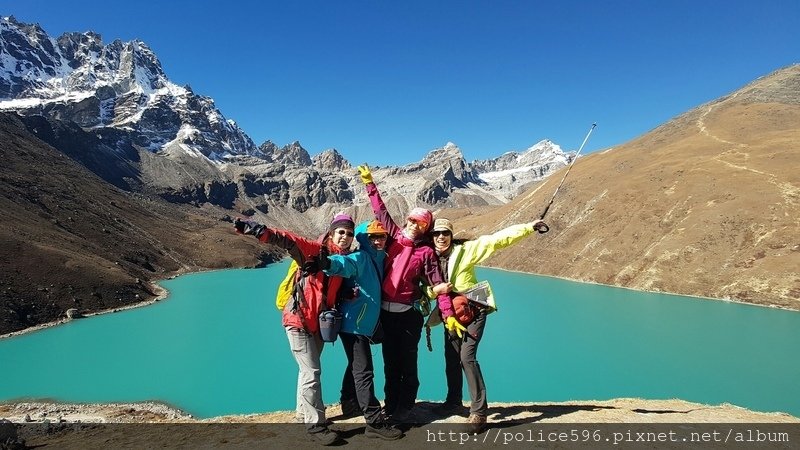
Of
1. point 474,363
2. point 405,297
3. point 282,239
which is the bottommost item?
point 474,363

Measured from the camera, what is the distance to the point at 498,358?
29219 millimetres

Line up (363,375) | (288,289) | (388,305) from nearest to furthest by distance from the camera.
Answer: (363,375), (288,289), (388,305)

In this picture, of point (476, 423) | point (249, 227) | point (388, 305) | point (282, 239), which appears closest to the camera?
point (249, 227)

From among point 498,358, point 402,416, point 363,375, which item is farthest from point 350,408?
point 498,358

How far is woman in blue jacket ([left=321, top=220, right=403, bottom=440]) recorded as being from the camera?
24.0ft

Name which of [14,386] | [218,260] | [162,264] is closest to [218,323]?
[14,386]

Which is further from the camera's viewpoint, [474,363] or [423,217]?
[423,217]

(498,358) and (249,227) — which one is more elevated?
(249,227)

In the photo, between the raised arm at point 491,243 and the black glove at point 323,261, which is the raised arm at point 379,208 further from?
the black glove at point 323,261

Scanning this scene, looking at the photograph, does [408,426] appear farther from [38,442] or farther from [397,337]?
[38,442]

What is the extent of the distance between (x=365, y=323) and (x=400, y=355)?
1250 millimetres

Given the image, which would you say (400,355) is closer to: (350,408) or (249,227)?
(350,408)

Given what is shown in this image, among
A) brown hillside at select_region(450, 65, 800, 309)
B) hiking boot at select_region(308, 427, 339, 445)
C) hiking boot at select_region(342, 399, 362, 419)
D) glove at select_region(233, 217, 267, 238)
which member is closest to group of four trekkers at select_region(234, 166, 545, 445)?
hiking boot at select_region(308, 427, 339, 445)

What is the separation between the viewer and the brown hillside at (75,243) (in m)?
42.9
